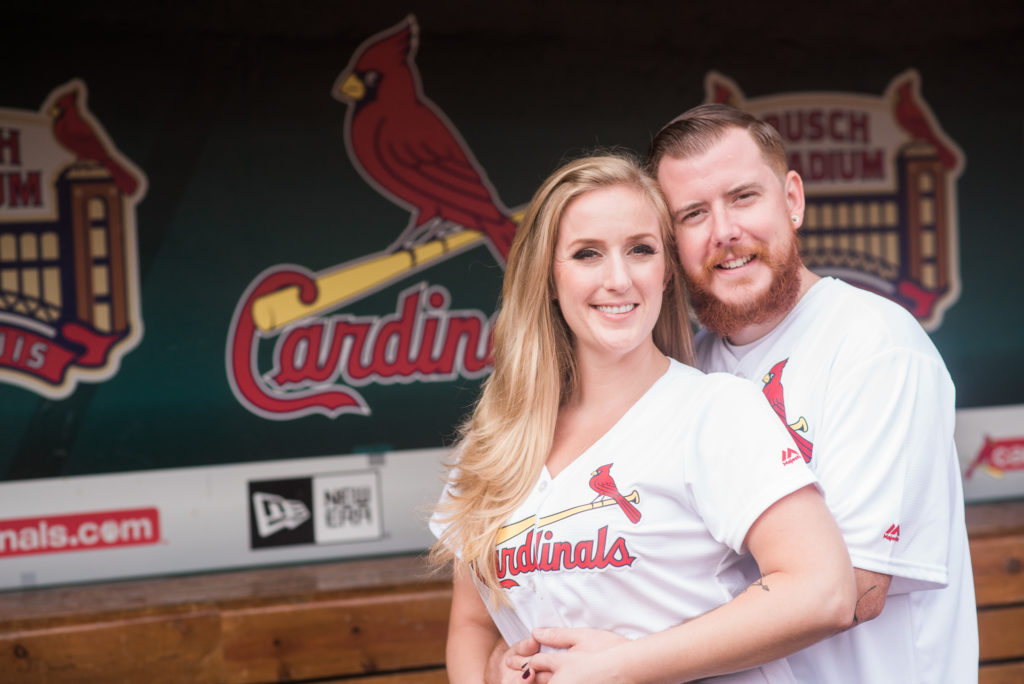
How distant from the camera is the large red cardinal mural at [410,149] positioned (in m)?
3.47

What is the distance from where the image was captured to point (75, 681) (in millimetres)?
2967

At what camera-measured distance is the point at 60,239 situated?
3289 millimetres

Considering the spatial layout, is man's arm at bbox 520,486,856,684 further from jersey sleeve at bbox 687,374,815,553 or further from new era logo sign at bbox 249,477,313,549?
new era logo sign at bbox 249,477,313,549

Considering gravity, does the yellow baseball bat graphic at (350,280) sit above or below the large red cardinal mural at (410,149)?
below

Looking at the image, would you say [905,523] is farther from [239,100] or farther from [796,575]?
[239,100]

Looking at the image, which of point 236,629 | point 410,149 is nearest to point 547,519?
point 236,629

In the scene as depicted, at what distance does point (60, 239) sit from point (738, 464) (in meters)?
2.68

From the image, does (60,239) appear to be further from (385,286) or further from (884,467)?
(884,467)

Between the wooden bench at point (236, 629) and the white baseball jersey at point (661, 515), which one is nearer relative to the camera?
the white baseball jersey at point (661, 515)

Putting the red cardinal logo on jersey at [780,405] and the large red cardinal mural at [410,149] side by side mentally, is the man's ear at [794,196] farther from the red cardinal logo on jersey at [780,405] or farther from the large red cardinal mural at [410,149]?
the large red cardinal mural at [410,149]

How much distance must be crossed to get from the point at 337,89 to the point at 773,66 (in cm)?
167

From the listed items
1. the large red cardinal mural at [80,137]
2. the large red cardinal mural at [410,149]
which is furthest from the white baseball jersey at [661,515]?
the large red cardinal mural at [80,137]

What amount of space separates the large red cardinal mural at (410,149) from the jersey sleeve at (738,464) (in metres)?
2.19

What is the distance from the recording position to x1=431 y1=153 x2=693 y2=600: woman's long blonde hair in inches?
66.2
